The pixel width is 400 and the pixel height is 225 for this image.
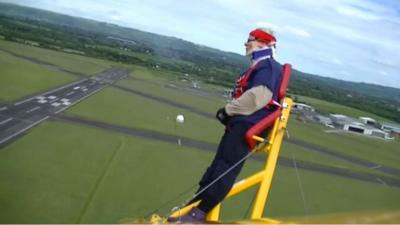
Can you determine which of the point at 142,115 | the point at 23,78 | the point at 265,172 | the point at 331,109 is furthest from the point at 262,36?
the point at 331,109

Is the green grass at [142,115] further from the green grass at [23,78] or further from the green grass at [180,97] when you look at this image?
the green grass at [180,97]

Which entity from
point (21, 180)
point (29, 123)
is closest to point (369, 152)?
point (29, 123)

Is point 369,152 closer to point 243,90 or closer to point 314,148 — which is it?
point 314,148

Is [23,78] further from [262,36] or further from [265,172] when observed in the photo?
[265,172]

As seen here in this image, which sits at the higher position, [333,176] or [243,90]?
[243,90]

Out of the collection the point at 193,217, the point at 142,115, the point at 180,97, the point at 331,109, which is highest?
the point at 193,217

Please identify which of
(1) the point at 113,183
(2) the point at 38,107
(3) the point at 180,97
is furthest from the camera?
(3) the point at 180,97

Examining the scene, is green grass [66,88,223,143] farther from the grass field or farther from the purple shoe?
the purple shoe
